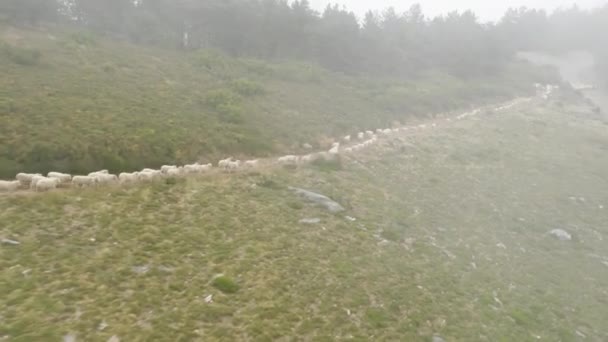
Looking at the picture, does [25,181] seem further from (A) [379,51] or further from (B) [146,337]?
(A) [379,51]

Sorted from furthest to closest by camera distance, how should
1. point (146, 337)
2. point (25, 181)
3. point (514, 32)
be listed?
point (514, 32) → point (25, 181) → point (146, 337)

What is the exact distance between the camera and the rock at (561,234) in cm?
2520

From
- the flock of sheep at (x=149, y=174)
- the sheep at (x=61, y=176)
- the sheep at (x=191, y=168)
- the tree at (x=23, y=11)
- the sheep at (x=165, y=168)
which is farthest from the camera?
the tree at (x=23, y=11)

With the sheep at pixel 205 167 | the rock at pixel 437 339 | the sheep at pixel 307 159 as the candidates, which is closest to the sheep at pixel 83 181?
the sheep at pixel 205 167

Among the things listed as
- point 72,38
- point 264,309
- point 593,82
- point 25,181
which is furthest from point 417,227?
point 593,82

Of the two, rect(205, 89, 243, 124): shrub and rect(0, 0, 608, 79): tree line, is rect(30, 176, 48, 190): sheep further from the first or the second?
rect(0, 0, 608, 79): tree line

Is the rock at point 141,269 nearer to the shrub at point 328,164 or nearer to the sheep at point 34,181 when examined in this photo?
the sheep at point 34,181

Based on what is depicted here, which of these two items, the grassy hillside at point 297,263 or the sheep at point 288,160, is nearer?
the grassy hillside at point 297,263

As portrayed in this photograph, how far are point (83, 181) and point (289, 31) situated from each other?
52.7 metres

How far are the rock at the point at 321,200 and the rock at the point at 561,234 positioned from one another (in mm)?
11914

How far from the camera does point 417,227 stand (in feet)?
77.8

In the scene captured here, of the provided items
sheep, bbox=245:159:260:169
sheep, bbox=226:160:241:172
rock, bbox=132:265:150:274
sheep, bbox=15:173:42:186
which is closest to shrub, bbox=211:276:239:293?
rock, bbox=132:265:150:274

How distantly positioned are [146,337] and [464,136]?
40687 mm

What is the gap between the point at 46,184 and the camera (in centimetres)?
1944
